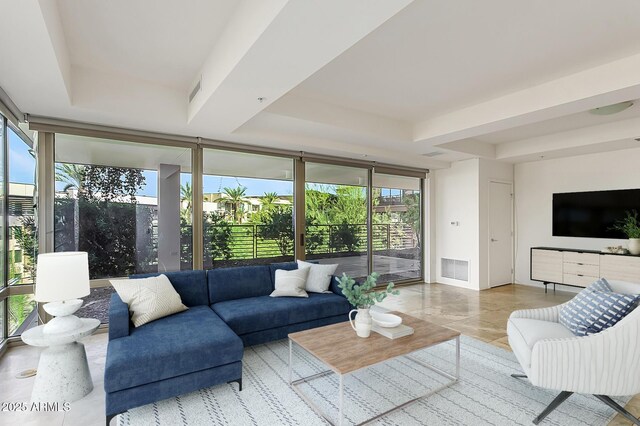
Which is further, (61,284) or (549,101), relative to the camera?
(549,101)

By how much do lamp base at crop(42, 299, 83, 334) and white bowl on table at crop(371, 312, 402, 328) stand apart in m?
2.30

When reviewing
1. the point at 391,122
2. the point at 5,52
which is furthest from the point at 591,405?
the point at 5,52

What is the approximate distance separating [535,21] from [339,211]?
379 cm

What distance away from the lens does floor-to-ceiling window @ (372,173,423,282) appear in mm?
6121

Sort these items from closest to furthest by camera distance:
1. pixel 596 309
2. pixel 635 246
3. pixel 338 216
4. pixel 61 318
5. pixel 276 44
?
pixel 276 44, pixel 596 309, pixel 61 318, pixel 635 246, pixel 338 216

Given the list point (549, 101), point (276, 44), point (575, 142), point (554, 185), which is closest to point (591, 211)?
point (554, 185)

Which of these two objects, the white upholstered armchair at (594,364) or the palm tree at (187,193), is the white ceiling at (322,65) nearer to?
the palm tree at (187,193)

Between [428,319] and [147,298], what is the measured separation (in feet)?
10.9

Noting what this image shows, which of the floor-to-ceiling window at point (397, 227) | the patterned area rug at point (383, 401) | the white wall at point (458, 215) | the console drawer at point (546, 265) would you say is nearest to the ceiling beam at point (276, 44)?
the patterned area rug at point (383, 401)

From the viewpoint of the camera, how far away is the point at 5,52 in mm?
2117

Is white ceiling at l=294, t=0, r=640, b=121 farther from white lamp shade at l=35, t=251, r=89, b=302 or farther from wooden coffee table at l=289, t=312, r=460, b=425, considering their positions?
white lamp shade at l=35, t=251, r=89, b=302

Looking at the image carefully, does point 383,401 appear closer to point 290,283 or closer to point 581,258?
point 290,283

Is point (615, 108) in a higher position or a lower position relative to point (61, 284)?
higher

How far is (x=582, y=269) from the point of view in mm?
5328
